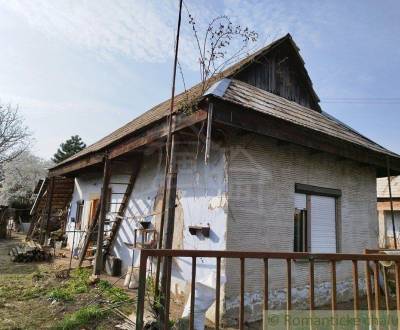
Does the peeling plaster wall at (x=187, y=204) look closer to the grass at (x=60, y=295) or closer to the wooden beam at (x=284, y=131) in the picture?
the wooden beam at (x=284, y=131)

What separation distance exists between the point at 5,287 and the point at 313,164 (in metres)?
7.08

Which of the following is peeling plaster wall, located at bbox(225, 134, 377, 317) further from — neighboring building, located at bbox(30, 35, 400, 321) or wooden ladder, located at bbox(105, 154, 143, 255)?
wooden ladder, located at bbox(105, 154, 143, 255)

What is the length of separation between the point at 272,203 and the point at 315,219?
1401mm

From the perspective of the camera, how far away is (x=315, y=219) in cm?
687

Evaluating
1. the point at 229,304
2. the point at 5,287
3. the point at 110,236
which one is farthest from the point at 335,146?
the point at 5,287

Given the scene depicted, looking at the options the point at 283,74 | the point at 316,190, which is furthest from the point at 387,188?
the point at 316,190

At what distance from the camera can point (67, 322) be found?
181 inches

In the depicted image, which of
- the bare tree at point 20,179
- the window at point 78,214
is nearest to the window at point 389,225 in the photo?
the window at point 78,214

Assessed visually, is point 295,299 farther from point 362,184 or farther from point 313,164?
point 362,184

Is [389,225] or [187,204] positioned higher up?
[389,225]

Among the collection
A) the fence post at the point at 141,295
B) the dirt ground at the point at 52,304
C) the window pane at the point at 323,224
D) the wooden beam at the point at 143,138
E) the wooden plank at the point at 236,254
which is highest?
the wooden beam at the point at 143,138

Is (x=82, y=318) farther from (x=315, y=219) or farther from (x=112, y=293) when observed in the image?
(x=315, y=219)

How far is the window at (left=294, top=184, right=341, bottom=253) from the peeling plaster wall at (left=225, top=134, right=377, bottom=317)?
0.19 metres

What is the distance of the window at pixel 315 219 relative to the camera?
21.7ft
